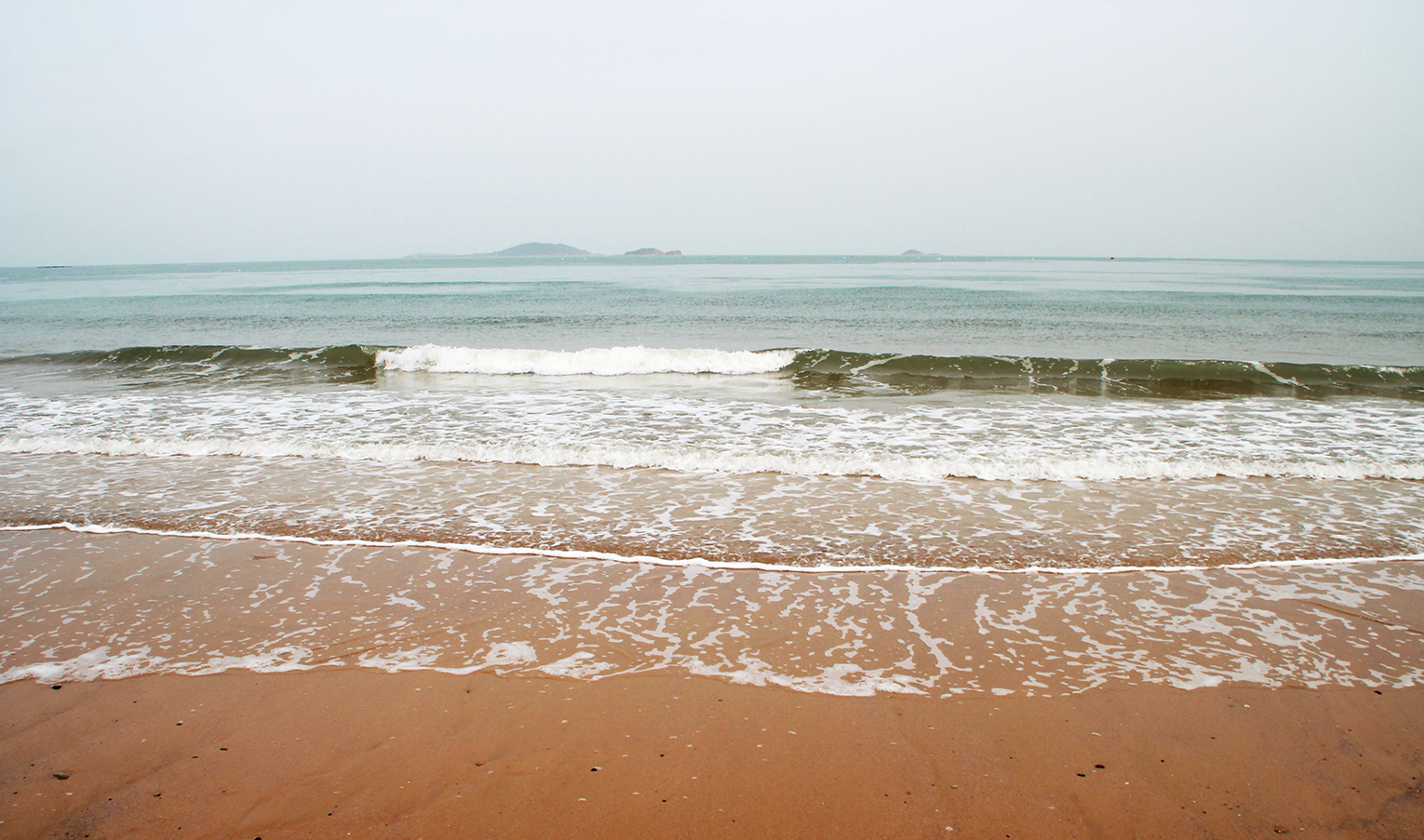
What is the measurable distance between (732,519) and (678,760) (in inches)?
124

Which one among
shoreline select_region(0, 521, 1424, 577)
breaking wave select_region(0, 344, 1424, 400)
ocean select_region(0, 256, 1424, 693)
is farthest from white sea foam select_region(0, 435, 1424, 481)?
breaking wave select_region(0, 344, 1424, 400)

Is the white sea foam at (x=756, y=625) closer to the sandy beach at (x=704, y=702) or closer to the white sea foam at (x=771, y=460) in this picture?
the sandy beach at (x=704, y=702)

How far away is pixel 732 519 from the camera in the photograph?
5.98 meters

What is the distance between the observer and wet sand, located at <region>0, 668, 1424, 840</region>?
2564mm

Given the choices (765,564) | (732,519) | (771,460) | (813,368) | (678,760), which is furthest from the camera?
(813,368)

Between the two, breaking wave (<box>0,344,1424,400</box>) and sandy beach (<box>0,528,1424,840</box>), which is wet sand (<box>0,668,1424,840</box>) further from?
breaking wave (<box>0,344,1424,400</box>)

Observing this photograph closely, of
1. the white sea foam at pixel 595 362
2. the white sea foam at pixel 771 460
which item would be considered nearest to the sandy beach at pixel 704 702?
the white sea foam at pixel 771 460

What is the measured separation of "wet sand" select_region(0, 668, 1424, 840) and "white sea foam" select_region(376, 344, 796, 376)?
12.0 m

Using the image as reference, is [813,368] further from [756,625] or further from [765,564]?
[756,625]

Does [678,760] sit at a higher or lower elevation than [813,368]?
lower

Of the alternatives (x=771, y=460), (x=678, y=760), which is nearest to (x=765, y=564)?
(x=678, y=760)

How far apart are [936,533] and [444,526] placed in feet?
12.8

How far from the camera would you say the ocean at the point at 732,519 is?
3.89m

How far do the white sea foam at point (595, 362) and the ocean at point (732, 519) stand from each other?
245 mm
